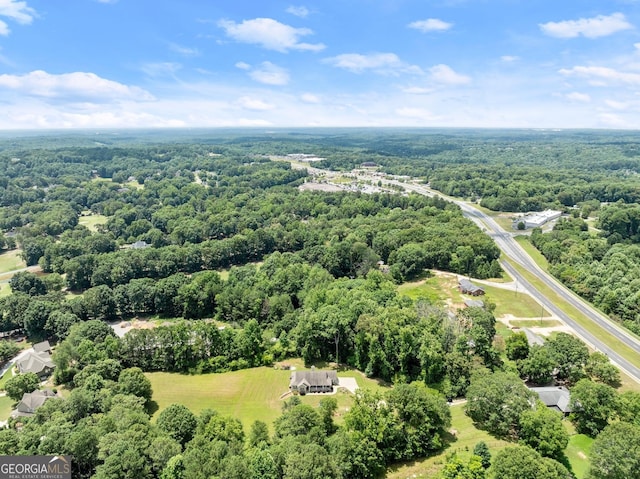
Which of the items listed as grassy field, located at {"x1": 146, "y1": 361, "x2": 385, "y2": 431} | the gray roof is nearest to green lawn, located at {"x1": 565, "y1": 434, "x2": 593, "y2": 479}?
the gray roof

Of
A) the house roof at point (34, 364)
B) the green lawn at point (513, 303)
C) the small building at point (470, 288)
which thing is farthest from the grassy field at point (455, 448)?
the house roof at point (34, 364)

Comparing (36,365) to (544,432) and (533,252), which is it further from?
(533,252)

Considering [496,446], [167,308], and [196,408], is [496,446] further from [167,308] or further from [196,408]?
[167,308]

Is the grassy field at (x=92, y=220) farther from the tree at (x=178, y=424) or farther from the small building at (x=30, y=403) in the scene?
the tree at (x=178, y=424)

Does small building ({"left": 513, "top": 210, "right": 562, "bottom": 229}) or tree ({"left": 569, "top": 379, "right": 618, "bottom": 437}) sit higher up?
small building ({"left": 513, "top": 210, "right": 562, "bottom": 229})

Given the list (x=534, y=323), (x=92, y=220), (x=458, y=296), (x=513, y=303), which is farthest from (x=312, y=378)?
(x=92, y=220)

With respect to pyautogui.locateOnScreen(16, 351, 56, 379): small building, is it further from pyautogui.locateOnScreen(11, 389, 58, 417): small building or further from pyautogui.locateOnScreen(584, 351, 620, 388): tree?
pyautogui.locateOnScreen(584, 351, 620, 388): tree

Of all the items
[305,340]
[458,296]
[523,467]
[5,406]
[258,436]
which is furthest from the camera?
[458,296]
